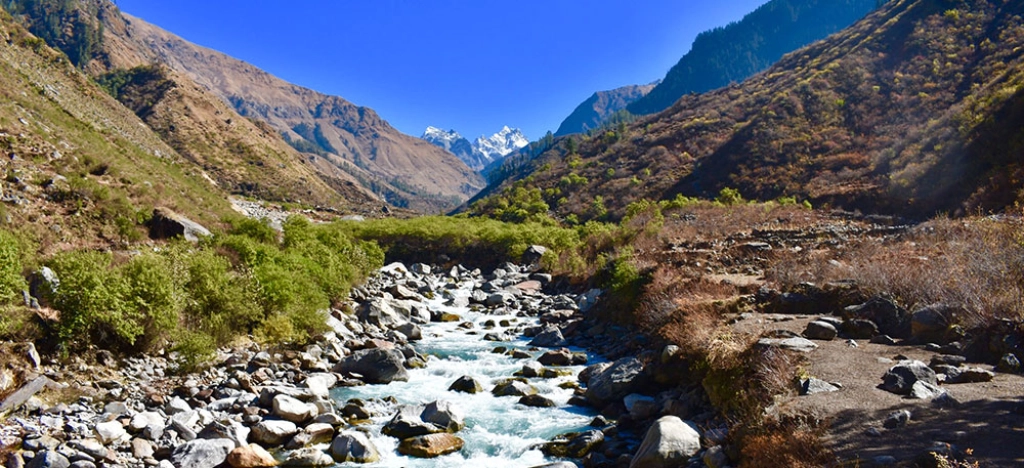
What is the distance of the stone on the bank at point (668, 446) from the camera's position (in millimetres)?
8070

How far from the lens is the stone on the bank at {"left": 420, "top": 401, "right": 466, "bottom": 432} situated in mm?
11312

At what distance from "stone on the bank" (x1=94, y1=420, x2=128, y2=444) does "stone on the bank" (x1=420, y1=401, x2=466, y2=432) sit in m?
5.57

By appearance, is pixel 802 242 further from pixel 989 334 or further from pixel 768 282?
pixel 989 334

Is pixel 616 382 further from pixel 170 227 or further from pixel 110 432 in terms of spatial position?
pixel 170 227

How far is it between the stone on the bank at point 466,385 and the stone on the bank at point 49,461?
8398 millimetres

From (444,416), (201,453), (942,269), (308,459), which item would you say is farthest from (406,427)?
(942,269)

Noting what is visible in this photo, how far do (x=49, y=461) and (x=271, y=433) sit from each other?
3.30m

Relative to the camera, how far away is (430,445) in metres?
10.3

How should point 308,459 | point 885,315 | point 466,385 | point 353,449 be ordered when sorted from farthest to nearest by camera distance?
point 466,385 → point 885,315 → point 353,449 → point 308,459

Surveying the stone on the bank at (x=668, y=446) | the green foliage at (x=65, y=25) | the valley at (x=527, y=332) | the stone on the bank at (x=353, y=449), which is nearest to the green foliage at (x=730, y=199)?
the valley at (x=527, y=332)

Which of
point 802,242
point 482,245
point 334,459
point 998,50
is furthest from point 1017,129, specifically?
point 334,459

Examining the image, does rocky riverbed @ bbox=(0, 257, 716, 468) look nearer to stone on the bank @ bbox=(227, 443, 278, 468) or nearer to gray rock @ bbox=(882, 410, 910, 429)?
stone on the bank @ bbox=(227, 443, 278, 468)

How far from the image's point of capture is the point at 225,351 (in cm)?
1423

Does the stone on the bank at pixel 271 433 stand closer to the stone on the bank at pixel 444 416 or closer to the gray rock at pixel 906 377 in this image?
the stone on the bank at pixel 444 416
